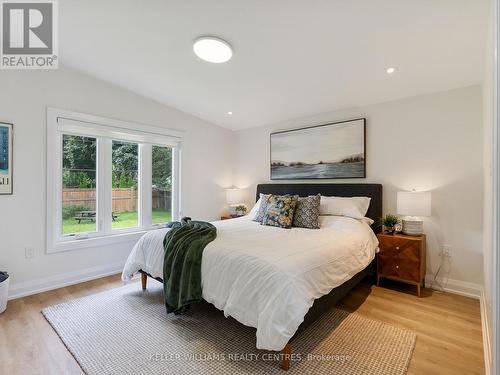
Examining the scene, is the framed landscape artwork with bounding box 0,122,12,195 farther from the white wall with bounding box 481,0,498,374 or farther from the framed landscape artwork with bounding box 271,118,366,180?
the white wall with bounding box 481,0,498,374

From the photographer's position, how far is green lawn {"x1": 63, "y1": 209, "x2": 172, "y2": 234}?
129 inches

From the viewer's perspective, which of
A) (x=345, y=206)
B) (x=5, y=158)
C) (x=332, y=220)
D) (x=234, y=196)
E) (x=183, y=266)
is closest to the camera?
(x=183, y=266)

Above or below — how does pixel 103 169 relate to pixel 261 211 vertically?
above

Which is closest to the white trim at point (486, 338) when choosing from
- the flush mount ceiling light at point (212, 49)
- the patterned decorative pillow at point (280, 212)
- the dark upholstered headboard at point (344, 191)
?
the dark upholstered headboard at point (344, 191)

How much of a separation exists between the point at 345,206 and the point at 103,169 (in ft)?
10.5

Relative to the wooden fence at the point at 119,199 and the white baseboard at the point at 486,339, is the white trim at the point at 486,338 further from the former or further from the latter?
the wooden fence at the point at 119,199

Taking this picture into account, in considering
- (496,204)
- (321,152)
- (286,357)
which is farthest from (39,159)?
(496,204)

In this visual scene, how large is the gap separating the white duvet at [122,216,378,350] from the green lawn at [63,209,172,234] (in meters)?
1.11

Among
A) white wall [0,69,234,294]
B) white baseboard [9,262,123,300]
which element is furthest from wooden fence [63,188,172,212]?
white baseboard [9,262,123,300]

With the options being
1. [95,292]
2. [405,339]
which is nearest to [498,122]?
[405,339]

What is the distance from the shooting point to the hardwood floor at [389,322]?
1.75 metres

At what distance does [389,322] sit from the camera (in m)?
2.28

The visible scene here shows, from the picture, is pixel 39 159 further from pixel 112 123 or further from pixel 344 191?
pixel 344 191

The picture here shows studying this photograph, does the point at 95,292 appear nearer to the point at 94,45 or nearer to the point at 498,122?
the point at 94,45
